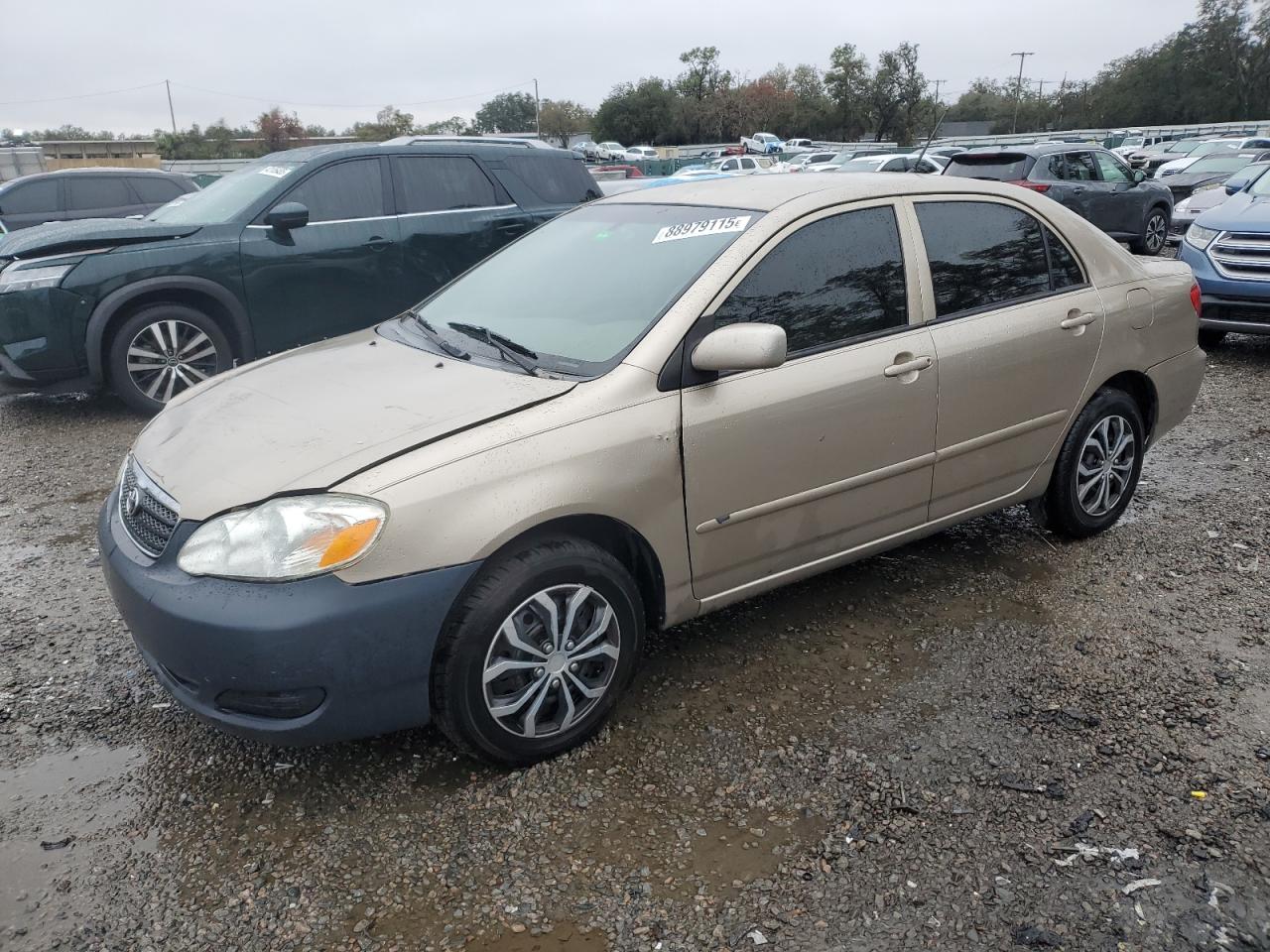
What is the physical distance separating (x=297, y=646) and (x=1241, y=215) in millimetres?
8655

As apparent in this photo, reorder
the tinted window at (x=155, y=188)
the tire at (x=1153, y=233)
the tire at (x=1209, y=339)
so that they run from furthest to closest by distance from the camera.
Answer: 1. the tire at (x=1153, y=233)
2. the tinted window at (x=155, y=188)
3. the tire at (x=1209, y=339)

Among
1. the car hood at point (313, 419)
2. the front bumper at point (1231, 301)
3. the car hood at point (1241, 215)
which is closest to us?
the car hood at point (313, 419)

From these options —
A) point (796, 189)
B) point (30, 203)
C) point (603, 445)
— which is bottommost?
point (603, 445)

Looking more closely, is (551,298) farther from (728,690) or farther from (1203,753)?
(1203,753)

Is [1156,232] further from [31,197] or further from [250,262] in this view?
[31,197]

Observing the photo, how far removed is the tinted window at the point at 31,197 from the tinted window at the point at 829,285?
12827mm

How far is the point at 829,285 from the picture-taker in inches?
136

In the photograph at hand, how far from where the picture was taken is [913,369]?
3533mm

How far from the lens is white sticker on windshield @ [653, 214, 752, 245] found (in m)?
3.35

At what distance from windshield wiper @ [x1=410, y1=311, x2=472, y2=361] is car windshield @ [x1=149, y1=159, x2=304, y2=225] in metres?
3.76

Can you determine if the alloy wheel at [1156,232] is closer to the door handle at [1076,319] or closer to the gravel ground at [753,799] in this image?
the door handle at [1076,319]

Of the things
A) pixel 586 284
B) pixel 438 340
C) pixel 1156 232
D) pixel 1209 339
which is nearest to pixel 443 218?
pixel 438 340

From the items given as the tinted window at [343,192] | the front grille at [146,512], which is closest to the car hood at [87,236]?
the tinted window at [343,192]

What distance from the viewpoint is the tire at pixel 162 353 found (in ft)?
21.7
